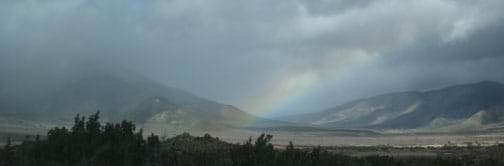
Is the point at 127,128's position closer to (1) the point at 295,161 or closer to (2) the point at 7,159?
(2) the point at 7,159

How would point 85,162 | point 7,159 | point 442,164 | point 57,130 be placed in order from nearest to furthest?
1. point 85,162
2. point 7,159
3. point 57,130
4. point 442,164

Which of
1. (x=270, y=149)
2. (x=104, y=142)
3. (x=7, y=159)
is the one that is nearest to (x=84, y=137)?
(x=104, y=142)

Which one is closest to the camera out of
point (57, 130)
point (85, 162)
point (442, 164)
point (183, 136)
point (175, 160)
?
point (85, 162)

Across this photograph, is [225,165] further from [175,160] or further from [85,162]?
[85,162]

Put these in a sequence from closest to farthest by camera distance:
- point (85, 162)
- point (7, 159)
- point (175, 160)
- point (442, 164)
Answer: point (85, 162) → point (7, 159) → point (175, 160) → point (442, 164)

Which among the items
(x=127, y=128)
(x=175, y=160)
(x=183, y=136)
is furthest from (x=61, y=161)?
(x=183, y=136)

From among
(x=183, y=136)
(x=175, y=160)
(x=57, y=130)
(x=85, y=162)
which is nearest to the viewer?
(x=85, y=162)

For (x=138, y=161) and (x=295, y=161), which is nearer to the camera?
(x=138, y=161)

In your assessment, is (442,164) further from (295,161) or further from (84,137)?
(84,137)

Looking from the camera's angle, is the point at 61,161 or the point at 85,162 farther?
the point at 61,161
